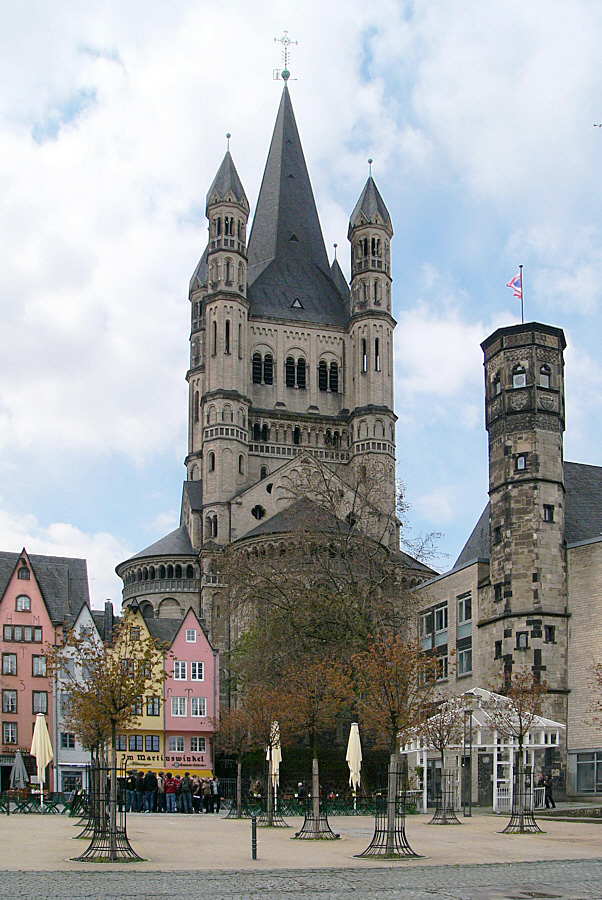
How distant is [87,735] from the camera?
37.6m

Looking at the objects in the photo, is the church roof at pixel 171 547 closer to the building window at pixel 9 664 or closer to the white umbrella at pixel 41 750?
the building window at pixel 9 664

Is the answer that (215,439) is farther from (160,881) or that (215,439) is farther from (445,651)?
(160,881)

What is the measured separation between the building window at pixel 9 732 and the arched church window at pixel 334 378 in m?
44.7

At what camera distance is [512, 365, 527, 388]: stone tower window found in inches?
2046

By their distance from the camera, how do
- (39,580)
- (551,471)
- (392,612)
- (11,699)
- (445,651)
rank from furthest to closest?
(39,580) → (11,699) → (445,651) → (551,471) → (392,612)

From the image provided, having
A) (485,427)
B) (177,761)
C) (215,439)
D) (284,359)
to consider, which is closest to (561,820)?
(485,427)

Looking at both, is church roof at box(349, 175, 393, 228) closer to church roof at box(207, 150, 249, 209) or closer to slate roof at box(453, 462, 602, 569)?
church roof at box(207, 150, 249, 209)

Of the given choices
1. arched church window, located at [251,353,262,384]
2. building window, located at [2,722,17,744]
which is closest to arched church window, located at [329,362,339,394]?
arched church window, located at [251,353,262,384]

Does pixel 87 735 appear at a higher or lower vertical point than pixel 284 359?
lower

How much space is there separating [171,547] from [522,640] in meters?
48.0

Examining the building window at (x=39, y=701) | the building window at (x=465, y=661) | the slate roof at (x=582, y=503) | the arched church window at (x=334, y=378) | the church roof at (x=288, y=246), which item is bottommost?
the building window at (x=39, y=701)

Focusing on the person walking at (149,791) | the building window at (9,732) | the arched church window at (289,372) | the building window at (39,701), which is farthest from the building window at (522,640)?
the arched church window at (289,372)

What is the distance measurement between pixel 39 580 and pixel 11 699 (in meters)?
7.83

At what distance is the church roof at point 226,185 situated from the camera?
325ft
